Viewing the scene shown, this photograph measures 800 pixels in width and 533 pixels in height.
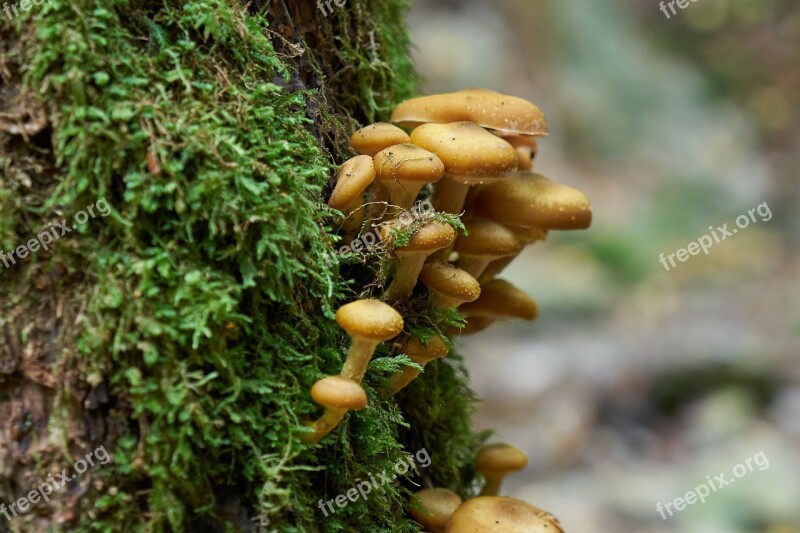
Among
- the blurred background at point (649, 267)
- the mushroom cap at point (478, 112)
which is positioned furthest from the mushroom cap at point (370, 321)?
the blurred background at point (649, 267)

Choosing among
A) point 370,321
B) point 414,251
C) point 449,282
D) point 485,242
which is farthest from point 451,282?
point 370,321

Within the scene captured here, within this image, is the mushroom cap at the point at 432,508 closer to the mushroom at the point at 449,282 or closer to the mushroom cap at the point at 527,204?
the mushroom at the point at 449,282

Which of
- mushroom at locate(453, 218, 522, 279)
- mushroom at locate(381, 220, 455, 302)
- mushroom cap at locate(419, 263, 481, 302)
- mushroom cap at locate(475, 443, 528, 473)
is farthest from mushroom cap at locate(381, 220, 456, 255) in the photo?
mushroom cap at locate(475, 443, 528, 473)

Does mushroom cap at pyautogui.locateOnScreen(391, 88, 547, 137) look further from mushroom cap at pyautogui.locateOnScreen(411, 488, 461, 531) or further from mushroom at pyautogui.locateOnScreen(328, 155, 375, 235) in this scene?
mushroom cap at pyautogui.locateOnScreen(411, 488, 461, 531)

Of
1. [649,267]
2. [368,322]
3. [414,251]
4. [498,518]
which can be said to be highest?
[414,251]

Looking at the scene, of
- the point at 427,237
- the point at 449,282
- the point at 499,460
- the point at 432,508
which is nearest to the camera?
the point at 427,237

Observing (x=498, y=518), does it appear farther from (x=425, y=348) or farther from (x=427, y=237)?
(x=427, y=237)

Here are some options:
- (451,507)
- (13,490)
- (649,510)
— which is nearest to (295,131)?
(13,490)
